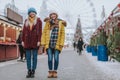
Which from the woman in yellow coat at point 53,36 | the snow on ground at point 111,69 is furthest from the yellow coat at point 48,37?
the snow on ground at point 111,69

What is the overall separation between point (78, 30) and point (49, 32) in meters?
127

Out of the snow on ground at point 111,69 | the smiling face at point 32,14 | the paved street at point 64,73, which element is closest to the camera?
the paved street at point 64,73

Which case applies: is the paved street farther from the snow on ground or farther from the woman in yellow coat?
the woman in yellow coat

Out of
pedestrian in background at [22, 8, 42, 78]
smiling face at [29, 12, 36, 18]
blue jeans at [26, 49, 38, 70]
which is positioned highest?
smiling face at [29, 12, 36, 18]

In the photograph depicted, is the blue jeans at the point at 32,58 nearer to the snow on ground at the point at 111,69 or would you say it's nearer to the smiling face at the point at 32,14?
the smiling face at the point at 32,14

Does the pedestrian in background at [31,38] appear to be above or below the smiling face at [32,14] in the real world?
below

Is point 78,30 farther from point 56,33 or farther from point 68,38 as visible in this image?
point 56,33

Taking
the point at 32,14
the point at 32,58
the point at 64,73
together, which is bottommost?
the point at 64,73

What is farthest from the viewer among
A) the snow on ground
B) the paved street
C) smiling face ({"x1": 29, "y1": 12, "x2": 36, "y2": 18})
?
the snow on ground

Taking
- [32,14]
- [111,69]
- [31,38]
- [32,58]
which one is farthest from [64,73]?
[111,69]

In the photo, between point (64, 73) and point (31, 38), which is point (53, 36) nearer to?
point (31, 38)

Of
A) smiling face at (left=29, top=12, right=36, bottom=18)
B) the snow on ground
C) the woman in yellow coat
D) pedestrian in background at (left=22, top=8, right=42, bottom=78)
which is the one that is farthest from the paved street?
smiling face at (left=29, top=12, right=36, bottom=18)

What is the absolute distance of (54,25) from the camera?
10.0 meters

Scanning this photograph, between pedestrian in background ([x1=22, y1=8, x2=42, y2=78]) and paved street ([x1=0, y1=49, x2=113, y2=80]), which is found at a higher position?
pedestrian in background ([x1=22, y1=8, x2=42, y2=78])
